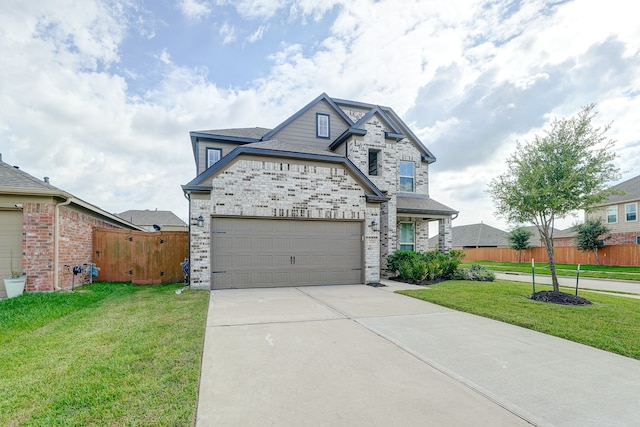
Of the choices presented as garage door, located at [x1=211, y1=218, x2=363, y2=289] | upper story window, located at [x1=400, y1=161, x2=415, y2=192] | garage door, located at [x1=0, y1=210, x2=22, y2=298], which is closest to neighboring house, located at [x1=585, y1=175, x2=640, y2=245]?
upper story window, located at [x1=400, y1=161, x2=415, y2=192]

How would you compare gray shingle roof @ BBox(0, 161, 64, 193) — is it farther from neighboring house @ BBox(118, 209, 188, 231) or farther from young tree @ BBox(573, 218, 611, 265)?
neighboring house @ BBox(118, 209, 188, 231)

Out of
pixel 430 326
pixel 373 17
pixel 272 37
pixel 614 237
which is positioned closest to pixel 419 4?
pixel 373 17

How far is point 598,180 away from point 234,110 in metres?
15.1

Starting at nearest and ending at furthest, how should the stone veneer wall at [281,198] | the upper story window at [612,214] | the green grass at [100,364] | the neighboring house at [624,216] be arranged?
the green grass at [100,364], the stone veneer wall at [281,198], the neighboring house at [624,216], the upper story window at [612,214]

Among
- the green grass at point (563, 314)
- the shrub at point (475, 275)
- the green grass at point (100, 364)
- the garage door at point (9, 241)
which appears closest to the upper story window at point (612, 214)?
the shrub at point (475, 275)

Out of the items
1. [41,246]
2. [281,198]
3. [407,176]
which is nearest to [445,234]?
[407,176]

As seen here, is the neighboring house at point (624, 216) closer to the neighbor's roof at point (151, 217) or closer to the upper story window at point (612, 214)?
the upper story window at point (612, 214)

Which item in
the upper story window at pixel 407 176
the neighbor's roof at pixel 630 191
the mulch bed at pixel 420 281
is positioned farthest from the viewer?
the neighbor's roof at pixel 630 191

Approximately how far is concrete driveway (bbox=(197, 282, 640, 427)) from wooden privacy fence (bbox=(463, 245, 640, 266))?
13.0m

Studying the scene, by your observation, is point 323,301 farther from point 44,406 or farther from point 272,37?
point 272,37

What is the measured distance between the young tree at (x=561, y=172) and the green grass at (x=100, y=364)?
29.7ft

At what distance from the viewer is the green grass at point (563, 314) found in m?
4.74

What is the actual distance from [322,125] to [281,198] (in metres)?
5.86

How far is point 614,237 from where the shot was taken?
24.0 metres
